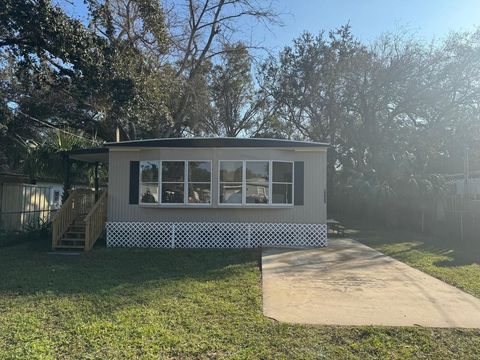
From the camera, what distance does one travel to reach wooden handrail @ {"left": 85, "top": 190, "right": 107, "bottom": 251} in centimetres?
1329

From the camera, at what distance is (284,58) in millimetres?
29422

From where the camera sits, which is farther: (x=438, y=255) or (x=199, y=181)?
(x=199, y=181)

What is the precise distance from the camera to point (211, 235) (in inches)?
555

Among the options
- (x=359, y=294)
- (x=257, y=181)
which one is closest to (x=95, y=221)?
(x=257, y=181)

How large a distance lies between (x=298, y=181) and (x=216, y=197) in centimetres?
259

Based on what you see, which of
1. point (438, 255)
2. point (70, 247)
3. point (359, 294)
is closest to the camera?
point (359, 294)

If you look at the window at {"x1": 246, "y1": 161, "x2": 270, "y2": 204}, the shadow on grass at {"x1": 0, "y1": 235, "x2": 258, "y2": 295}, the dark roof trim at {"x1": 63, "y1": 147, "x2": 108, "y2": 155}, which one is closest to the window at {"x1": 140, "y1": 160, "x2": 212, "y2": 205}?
the window at {"x1": 246, "y1": 161, "x2": 270, "y2": 204}

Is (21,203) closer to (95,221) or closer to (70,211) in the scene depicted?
(70,211)

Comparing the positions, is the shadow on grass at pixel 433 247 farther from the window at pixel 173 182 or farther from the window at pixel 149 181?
the window at pixel 149 181

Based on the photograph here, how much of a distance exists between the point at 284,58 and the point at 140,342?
86.8 feet

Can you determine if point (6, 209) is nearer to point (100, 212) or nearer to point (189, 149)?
point (100, 212)

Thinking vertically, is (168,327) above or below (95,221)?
below

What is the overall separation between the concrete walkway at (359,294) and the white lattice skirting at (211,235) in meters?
2.02

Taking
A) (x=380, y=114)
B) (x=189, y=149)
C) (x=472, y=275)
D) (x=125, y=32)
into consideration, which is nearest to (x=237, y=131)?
(x=380, y=114)
